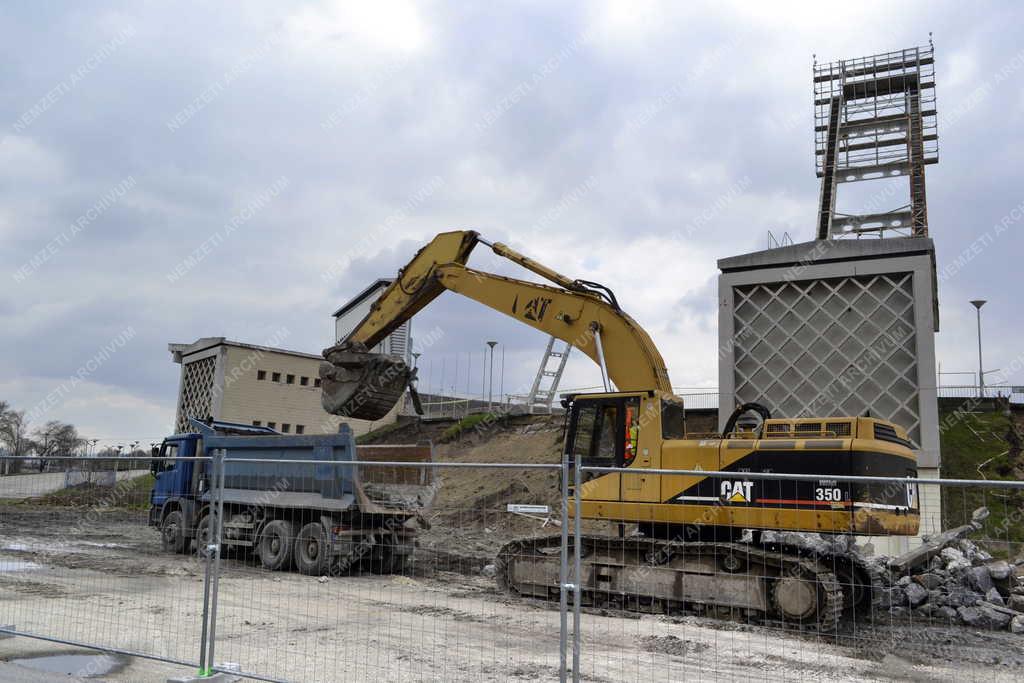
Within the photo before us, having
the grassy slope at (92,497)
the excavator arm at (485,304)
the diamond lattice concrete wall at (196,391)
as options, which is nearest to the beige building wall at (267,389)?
the diamond lattice concrete wall at (196,391)

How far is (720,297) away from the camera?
19.5 meters

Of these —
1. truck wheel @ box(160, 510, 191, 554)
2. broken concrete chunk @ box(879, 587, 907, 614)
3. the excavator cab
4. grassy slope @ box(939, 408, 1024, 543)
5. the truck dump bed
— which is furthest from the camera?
grassy slope @ box(939, 408, 1024, 543)

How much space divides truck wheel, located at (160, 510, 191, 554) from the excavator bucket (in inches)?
111

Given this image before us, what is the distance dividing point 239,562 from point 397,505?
9.14 ft

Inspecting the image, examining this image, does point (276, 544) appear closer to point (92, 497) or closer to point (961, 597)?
point (92, 497)

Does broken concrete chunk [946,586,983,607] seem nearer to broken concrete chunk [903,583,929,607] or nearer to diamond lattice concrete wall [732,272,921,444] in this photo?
broken concrete chunk [903,583,929,607]

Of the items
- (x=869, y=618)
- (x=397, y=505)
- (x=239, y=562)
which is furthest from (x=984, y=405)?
(x=239, y=562)

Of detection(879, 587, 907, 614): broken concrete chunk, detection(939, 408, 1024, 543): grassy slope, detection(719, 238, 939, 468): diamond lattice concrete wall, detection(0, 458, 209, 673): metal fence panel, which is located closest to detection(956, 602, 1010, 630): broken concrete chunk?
detection(879, 587, 907, 614): broken concrete chunk

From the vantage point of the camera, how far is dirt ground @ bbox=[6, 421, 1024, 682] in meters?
6.49

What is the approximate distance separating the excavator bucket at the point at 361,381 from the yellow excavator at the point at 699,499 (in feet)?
8.68

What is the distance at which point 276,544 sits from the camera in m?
12.0

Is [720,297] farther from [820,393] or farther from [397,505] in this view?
[397,505]

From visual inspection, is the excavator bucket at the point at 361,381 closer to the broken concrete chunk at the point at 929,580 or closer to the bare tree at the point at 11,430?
the broken concrete chunk at the point at 929,580

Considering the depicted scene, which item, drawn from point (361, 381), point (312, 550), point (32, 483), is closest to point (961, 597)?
point (312, 550)
